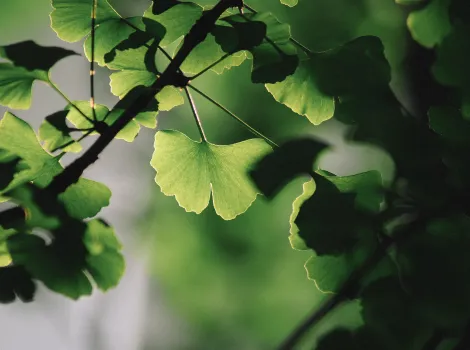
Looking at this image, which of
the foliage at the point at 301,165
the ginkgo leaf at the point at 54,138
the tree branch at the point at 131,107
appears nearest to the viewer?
the foliage at the point at 301,165

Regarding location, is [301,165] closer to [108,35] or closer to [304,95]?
[304,95]

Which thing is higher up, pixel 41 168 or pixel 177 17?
pixel 177 17

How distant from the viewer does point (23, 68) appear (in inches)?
27.8

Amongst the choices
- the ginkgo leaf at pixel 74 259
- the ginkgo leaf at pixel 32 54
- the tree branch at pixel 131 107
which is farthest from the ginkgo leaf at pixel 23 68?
the ginkgo leaf at pixel 74 259

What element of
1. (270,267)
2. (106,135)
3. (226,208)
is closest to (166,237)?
(270,267)

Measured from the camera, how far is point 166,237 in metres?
3.11

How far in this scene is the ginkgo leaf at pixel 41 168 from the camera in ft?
2.38

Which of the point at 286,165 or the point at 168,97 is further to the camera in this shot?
the point at 168,97

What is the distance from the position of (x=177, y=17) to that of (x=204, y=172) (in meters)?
0.28

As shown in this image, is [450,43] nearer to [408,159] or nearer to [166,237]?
[408,159]

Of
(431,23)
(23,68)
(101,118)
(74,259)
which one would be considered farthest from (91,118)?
(431,23)

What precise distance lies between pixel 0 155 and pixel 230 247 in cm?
233

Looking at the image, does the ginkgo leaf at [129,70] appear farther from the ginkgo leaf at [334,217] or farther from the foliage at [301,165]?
the ginkgo leaf at [334,217]

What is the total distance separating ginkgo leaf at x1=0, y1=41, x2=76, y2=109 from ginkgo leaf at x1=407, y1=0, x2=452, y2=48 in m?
0.48
